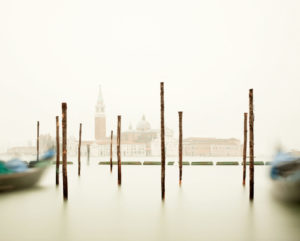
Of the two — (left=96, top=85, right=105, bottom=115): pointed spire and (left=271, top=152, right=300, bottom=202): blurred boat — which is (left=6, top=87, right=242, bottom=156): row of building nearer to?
(left=96, top=85, right=105, bottom=115): pointed spire

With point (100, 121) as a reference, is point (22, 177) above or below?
below

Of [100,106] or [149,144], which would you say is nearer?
[100,106]

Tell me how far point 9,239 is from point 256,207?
23.4ft

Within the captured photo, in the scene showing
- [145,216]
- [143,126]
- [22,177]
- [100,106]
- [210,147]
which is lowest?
[210,147]

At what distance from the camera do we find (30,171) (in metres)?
15.3

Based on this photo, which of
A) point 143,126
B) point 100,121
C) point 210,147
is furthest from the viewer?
point 143,126

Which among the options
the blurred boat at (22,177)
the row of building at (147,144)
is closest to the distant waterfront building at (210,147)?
the row of building at (147,144)

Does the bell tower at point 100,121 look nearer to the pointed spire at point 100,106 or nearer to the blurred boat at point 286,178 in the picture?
the pointed spire at point 100,106

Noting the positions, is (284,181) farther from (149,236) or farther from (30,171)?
(30,171)

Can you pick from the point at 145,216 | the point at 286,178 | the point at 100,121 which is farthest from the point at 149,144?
the point at 145,216

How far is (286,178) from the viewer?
12.1 meters

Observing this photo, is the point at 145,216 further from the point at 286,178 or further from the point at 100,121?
the point at 100,121

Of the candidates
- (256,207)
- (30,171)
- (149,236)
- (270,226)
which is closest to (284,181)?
(256,207)

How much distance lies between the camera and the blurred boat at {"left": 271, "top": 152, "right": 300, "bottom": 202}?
11.5 metres
